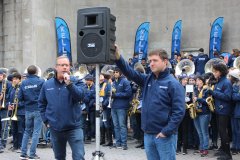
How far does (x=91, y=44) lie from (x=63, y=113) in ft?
3.66

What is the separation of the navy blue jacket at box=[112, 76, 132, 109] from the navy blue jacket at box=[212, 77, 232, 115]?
250 centimetres

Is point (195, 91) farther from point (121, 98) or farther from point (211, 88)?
point (121, 98)

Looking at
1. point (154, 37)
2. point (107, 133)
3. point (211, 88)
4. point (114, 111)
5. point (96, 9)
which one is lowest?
point (107, 133)

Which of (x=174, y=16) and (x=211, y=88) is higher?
(x=174, y=16)

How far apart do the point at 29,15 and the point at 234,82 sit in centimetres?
1398

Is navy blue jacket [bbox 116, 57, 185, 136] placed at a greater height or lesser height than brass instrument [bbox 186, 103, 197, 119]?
greater

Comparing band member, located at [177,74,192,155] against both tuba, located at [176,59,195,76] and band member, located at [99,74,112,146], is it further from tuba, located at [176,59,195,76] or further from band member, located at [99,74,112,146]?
tuba, located at [176,59,195,76]

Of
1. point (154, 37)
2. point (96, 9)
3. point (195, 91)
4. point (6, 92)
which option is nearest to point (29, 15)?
point (154, 37)

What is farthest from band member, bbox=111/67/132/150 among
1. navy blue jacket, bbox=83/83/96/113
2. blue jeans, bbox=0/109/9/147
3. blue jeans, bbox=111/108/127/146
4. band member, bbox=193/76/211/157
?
blue jeans, bbox=0/109/9/147

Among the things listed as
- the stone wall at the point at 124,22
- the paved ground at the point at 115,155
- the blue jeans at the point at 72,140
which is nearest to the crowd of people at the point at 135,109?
the blue jeans at the point at 72,140

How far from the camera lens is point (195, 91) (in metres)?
9.31

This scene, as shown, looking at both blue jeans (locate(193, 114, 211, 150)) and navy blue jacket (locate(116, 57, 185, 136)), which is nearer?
navy blue jacket (locate(116, 57, 185, 136))

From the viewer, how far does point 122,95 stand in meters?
9.92

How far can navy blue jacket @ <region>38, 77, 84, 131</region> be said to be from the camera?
18.4 feet
